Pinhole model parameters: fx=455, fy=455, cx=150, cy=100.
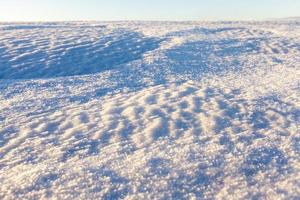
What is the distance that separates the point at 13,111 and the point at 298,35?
9.60 meters

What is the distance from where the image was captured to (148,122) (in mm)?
5574

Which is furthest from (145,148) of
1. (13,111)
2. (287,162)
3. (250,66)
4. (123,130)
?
(250,66)

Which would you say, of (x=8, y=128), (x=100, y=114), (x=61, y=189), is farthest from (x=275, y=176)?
(x=8, y=128)

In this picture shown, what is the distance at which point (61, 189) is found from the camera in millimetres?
3871

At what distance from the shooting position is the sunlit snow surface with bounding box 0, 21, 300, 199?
3957 millimetres

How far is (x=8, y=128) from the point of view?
18.1 ft

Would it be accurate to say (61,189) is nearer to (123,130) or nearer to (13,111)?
(123,130)

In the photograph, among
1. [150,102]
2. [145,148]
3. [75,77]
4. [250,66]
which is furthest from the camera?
[250,66]

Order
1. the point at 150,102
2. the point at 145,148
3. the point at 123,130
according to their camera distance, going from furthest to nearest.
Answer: the point at 150,102
the point at 123,130
the point at 145,148

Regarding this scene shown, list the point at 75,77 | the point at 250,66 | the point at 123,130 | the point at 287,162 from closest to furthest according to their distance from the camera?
the point at 287,162 < the point at 123,130 < the point at 75,77 < the point at 250,66

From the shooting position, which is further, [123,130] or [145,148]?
[123,130]

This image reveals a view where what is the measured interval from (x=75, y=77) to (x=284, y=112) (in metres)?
3.92

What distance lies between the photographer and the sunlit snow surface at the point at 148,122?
3.96 metres

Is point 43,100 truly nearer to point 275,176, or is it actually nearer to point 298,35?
point 275,176
